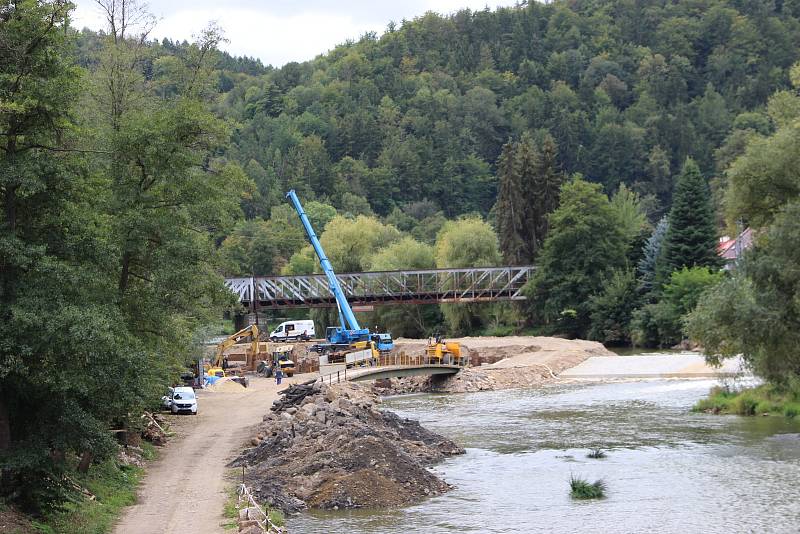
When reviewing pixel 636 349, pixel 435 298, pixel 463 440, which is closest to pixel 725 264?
pixel 636 349

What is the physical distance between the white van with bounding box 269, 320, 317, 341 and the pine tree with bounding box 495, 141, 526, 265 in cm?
2105

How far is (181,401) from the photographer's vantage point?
153 feet

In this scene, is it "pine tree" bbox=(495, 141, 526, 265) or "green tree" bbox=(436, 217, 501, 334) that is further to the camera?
"pine tree" bbox=(495, 141, 526, 265)

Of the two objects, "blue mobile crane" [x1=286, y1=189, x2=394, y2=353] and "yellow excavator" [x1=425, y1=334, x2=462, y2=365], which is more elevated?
"blue mobile crane" [x1=286, y1=189, x2=394, y2=353]

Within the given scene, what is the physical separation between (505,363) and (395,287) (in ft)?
110

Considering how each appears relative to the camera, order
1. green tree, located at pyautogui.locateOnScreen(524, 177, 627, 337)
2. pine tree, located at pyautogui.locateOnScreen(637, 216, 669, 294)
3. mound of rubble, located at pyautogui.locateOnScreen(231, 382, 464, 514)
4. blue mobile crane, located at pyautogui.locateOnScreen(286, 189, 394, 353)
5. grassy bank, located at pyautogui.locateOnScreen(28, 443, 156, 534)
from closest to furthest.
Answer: grassy bank, located at pyautogui.locateOnScreen(28, 443, 156, 534), mound of rubble, located at pyautogui.locateOnScreen(231, 382, 464, 514), blue mobile crane, located at pyautogui.locateOnScreen(286, 189, 394, 353), pine tree, located at pyautogui.locateOnScreen(637, 216, 669, 294), green tree, located at pyautogui.locateOnScreen(524, 177, 627, 337)

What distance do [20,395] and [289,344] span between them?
67.7 m

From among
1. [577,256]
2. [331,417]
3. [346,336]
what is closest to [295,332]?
[346,336]

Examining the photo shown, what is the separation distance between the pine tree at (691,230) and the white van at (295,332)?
3120cm

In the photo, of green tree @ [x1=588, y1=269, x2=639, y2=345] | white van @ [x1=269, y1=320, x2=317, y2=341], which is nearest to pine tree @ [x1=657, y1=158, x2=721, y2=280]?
green tree @ [x1=588, y1=269, x2=639, y2=345]

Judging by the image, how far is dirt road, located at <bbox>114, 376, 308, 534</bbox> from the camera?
83.6 ft

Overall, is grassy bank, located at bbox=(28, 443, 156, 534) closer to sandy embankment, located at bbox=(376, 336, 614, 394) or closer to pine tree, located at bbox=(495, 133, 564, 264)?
sandy embankment, located at bbox=(376, 336, 614, 394)

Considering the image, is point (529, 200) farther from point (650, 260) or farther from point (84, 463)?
point (84, 463)

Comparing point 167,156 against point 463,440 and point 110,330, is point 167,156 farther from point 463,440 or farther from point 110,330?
point 463,440
